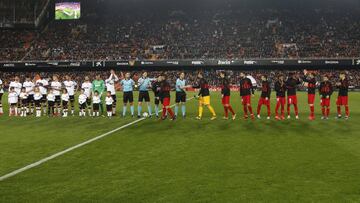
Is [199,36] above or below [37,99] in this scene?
above

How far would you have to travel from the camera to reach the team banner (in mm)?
55312

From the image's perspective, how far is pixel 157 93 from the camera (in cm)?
1831

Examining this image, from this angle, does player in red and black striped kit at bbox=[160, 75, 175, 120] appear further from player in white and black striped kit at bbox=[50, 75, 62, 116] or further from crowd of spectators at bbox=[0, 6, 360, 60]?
crowd of spectators at bbox=[0, 6, 360, 60]

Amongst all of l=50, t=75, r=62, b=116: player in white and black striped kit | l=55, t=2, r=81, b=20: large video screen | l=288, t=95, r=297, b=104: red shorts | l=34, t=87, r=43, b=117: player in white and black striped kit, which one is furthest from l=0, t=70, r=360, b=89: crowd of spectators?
l=288, t=95, r=297, b=104: red shorts

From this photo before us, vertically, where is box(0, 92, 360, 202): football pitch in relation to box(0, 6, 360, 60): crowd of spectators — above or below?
below

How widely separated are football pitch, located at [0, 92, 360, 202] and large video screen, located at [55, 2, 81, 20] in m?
51.7

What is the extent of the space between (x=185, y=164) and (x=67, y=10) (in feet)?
198

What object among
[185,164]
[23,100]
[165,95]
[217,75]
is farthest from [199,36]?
[185,164]

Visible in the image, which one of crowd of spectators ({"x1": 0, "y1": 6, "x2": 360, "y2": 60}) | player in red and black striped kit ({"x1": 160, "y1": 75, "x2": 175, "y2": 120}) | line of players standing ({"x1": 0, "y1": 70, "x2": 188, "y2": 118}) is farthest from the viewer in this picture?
crowd of spectators ({"x1": 0, "y1": 6, "x2": 360, "y2": 60})

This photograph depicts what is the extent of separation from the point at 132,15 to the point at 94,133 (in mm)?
60832

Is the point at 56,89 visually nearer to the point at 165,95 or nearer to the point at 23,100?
the point at 23,100

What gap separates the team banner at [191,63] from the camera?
55.3 m

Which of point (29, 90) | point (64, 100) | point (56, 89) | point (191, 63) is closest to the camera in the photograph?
point (64, 100)

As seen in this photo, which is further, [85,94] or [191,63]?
[191,63]
